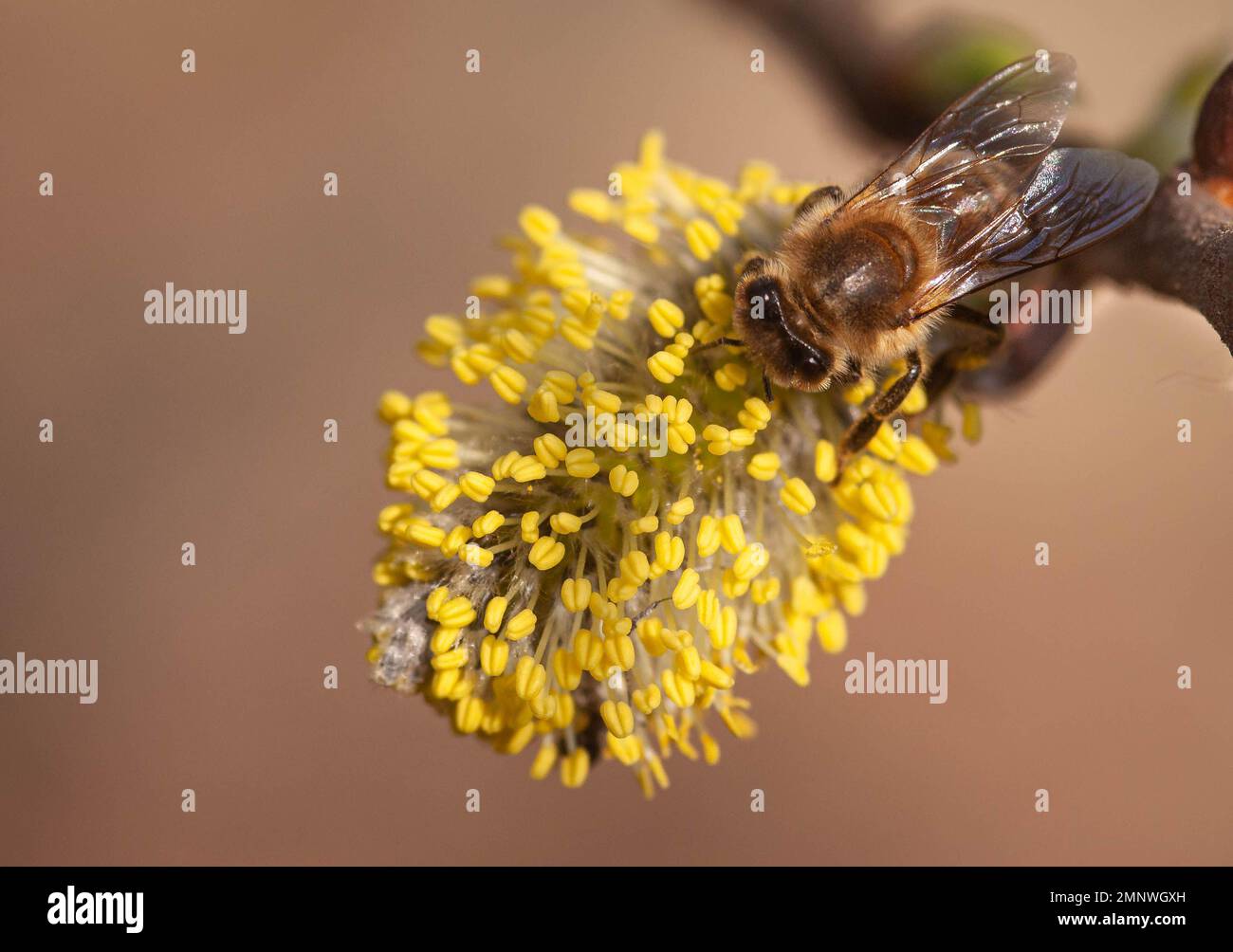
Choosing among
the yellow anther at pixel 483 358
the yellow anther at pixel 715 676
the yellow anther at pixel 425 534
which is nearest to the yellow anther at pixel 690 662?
the yellow anther at pixel 715 676

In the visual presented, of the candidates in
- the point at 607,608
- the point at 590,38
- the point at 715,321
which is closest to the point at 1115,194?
the point at 715,321

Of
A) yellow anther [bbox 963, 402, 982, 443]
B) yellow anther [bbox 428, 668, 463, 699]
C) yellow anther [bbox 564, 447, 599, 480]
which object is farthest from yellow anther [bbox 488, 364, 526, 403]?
yellow anther [bbox 963, 402, 982, 443]

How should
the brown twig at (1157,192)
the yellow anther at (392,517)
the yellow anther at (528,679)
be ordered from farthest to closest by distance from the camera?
the yellow anther at (392,517), the yellow anther at (528,679), the brown twig at (1157,192)

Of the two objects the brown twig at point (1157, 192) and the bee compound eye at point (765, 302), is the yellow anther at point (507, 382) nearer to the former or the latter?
the bee compound eye at point (765, 302)

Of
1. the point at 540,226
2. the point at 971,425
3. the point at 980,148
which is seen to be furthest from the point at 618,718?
the point at 980,148

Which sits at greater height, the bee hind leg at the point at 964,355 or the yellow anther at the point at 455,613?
the bee hind leg at the point at 964,355

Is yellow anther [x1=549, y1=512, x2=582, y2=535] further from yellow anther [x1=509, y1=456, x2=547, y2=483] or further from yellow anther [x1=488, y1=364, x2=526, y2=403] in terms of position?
yellow anther [x1=488, y1=364, x2=526, y2=403]
